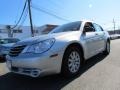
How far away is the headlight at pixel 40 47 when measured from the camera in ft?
13.8

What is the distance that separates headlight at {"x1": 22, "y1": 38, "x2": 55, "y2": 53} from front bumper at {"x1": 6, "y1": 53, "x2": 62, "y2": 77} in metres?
0.14

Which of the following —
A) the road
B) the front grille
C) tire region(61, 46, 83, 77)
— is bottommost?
the road

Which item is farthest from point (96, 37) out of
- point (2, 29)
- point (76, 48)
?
point (2, 29)

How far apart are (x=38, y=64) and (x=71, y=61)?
1.06m

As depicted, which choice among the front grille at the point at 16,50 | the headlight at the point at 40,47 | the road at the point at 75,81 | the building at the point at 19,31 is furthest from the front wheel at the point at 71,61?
the building at the point at 19,31

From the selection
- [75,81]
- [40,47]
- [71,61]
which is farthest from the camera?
[71,61]

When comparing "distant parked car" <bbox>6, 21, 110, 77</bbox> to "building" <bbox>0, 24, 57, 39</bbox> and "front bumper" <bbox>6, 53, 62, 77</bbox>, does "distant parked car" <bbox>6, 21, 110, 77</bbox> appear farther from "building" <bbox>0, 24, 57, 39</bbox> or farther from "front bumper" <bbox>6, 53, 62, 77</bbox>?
"building" <bbox>0, 24, 57, 39</bbox>

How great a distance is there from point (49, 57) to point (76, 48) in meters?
1.18

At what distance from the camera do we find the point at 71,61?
481 centimetres

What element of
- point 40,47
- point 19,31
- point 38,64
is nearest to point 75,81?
point 38,64

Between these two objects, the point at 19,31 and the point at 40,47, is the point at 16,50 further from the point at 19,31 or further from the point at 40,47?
the point at 19,31

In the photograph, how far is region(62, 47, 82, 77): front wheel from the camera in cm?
454

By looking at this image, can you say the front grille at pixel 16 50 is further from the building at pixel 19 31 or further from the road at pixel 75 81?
the building at pixel 19 31

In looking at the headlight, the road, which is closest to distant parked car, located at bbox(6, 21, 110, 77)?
the headlight
